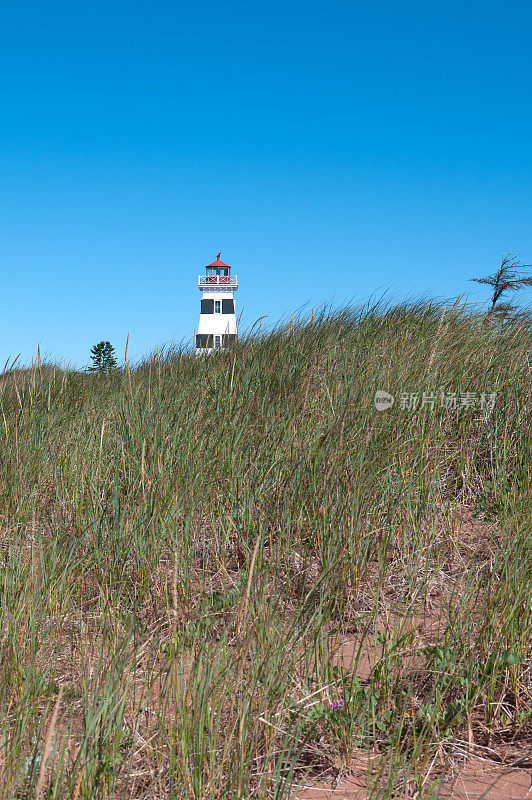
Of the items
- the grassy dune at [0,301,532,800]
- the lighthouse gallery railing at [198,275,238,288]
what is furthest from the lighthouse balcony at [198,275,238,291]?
the grassy dune at [0,301,532,800]

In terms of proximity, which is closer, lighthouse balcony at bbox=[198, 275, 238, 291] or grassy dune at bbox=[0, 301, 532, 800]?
grassy dune at bbox=[0, 301, 532, 800]

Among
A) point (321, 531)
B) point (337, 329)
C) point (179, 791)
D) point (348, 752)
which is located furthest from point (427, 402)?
point (179, 791)

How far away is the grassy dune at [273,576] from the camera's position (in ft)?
4.89

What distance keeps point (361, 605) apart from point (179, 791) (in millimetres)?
1303

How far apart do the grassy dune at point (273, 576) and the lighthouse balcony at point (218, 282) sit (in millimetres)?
34285

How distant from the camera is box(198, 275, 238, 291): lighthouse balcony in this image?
127 ft

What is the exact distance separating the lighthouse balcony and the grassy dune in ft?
112

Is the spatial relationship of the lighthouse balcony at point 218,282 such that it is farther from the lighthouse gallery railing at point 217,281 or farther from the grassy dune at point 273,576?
the grassy dune at point 273,576

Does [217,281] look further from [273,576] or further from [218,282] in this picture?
[273,576]

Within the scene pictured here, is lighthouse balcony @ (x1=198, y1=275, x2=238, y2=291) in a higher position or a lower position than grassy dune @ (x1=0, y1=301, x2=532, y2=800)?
higher

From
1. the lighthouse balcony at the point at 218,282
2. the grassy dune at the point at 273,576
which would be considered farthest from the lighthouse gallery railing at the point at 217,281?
the grassy dune at the point at 273,576

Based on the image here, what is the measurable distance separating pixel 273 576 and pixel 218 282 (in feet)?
123

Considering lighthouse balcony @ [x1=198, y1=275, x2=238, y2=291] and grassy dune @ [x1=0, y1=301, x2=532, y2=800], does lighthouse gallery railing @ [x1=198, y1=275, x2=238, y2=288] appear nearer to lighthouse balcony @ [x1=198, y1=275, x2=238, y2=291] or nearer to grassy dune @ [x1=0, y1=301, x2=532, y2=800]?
lighthouse balcony @ [x1=198, y1=275, x2=238, y2=291]

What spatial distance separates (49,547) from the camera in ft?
7.88
